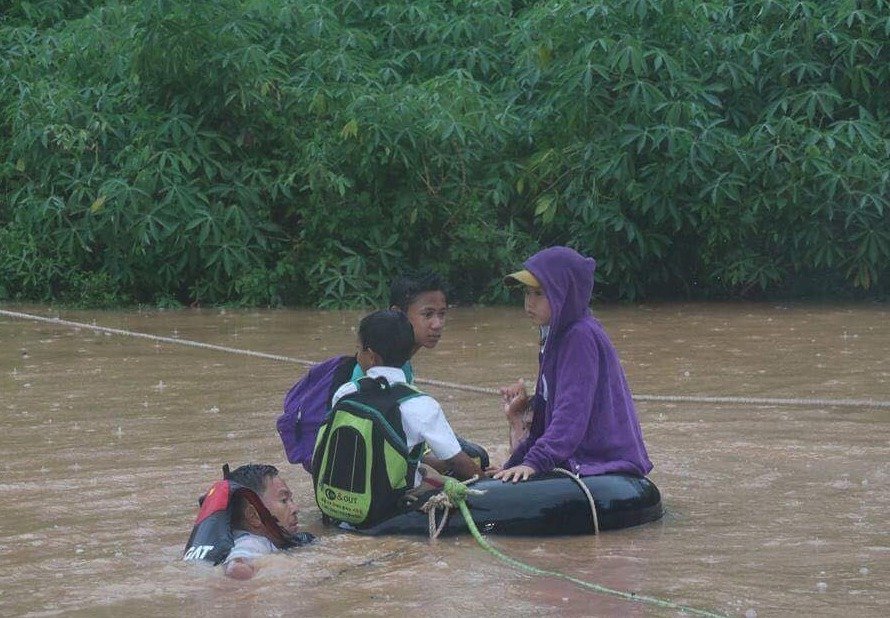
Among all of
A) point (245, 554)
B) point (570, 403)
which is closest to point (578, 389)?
point (570, 403)

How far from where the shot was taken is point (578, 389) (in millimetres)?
5949

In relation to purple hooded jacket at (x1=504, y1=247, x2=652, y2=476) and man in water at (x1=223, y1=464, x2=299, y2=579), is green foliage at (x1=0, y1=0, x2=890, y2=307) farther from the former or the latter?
man in water at (x1=223, y1=464, x2=299, y2=579)

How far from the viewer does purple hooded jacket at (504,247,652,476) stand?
597 cm

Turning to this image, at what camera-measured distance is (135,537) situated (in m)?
6.01

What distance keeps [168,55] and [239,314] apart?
8.99 feet

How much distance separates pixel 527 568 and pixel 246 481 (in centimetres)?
120

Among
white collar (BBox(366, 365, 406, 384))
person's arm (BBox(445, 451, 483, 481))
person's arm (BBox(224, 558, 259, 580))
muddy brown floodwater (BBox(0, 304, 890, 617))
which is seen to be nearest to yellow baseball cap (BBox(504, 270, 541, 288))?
white collar (BBox(366, 365, 406, 384))

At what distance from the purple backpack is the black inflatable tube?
577mm

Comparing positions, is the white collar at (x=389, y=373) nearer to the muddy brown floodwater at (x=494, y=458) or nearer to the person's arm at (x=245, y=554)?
the muddy brown floodwater at (x=494, y=458)

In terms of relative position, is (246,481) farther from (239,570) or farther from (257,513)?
(239,570)

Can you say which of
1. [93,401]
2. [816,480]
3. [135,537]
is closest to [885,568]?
[816,480]

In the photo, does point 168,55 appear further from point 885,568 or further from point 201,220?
point 885,568

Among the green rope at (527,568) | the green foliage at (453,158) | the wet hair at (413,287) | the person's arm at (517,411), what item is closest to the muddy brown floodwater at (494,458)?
the green rope at (527,568)

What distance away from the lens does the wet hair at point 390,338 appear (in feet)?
19.6
